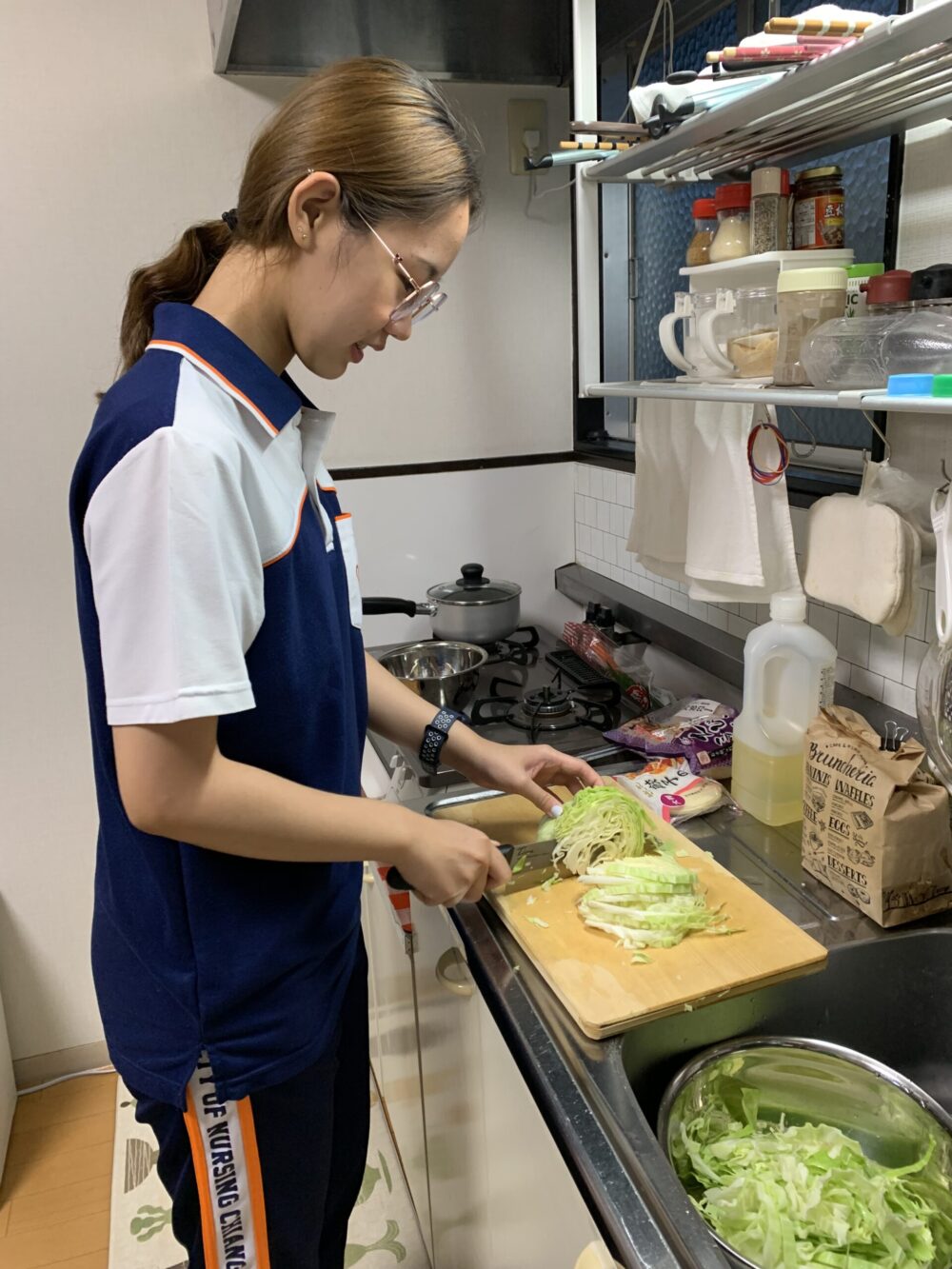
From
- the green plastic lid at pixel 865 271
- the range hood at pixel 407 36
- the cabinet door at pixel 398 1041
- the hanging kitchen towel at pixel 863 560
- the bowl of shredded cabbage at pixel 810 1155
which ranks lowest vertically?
the cabinet door at pixel 398 1041

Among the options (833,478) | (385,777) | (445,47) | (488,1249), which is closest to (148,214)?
(445,47)

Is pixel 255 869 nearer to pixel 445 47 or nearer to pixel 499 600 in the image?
pixel 499 600

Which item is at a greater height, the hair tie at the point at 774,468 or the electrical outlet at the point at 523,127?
the electrical outlet at the point at 523,127

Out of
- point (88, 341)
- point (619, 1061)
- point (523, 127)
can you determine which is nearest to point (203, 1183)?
point (619, 1061)

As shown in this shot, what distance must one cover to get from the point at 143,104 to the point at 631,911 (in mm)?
1800

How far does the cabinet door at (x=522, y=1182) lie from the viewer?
82cm

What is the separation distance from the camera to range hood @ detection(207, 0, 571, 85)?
5.45ft

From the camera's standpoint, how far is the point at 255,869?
92cm

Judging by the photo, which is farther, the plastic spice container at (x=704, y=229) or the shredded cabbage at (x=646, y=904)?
the plastic spice container at (x=704, y=229)

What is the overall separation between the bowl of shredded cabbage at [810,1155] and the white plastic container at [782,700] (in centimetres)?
38

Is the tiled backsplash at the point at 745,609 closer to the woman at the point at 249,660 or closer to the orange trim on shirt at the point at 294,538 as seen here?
the woman at the point at 249,660

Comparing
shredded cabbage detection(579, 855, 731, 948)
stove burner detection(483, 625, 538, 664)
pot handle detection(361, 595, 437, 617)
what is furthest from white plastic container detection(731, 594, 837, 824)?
pot handle detection(361, 595, 437, 617)

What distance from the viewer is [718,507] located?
1.39 metres

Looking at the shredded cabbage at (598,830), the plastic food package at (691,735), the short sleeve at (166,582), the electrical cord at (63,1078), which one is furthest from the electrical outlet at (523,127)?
the electrical cord at (63,1078)
